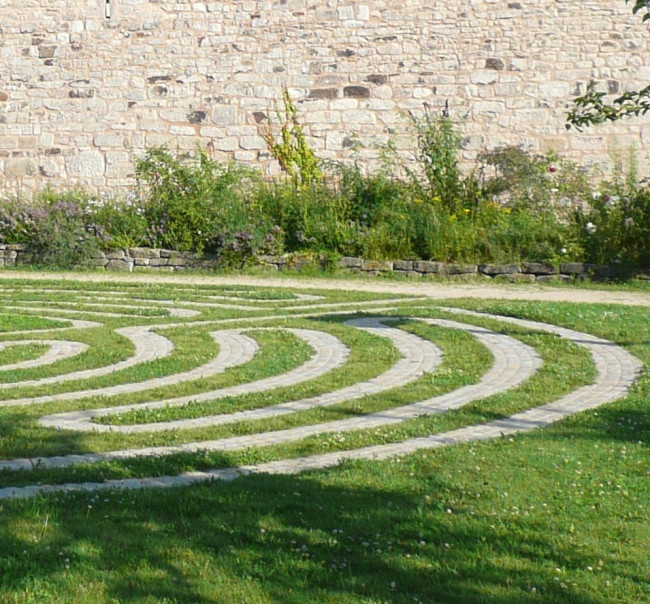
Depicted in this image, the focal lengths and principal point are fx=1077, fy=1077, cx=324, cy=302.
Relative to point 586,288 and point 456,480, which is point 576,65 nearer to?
point 586,288

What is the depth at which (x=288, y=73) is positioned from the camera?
1728 centimetres

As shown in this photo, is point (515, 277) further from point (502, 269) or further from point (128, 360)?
point (128, 360)

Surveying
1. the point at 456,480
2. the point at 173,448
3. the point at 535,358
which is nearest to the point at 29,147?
the point at 535,358

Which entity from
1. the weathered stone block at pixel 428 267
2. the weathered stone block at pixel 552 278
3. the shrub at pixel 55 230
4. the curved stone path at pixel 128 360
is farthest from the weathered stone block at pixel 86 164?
the curved stone path at pixel 128 360

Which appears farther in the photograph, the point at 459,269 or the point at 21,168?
the point at 21,168

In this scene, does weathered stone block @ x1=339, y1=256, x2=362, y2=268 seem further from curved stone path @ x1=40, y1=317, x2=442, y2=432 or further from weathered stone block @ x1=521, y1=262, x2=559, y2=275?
curved stone path @ x1=40, y1=317, x2=442, y2=432

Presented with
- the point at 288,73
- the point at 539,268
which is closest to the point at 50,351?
the point at 539,268

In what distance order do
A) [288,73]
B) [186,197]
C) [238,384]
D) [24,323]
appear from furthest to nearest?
[288,73] → [186,197] → [24,323] → [238,384]

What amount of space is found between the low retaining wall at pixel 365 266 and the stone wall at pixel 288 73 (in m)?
2.31

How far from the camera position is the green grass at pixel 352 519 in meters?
3.40

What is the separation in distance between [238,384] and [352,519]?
9.94ft

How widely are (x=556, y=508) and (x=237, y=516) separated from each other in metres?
1.25

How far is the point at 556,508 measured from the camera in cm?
424

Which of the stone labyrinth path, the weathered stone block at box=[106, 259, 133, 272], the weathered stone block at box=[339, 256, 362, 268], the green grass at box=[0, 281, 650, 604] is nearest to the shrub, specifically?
the weathered stone block at box=[106, 259, 133, 272]
